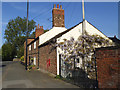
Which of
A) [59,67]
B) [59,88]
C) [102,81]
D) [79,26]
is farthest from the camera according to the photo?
[79,26]

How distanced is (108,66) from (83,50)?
4.21 m

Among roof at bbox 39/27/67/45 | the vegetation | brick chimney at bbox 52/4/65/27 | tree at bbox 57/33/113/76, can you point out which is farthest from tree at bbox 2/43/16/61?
tree at bbox 57/33/113/76

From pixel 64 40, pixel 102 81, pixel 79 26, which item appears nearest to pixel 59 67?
pixel 64 40

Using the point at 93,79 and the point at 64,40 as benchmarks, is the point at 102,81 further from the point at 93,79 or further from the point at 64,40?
the point at 64,40

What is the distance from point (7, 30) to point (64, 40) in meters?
52.8

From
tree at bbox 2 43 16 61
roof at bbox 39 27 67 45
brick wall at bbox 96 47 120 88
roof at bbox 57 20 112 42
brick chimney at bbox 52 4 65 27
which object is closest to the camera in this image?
brick wall at bbox 96 47 120 88

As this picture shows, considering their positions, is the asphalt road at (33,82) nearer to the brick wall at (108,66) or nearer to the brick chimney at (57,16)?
the brick wall at (108,66)

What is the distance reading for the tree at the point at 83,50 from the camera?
9.30 m

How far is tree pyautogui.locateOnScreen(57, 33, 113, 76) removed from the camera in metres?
9.30

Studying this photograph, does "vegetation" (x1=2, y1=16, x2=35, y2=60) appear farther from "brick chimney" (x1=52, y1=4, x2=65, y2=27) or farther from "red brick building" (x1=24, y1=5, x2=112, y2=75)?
"brick chimney" (x1=52, y1=4, x2=65, y2=27)

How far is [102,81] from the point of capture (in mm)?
6016

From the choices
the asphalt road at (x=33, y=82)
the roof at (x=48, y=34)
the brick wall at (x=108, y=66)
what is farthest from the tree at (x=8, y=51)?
the brick wall at (x=108, y=66)

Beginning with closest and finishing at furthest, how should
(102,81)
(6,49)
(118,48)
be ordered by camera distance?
(118,48) → (102,81) → (6,49)

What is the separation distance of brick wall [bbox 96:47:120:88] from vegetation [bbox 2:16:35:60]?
174 feet
